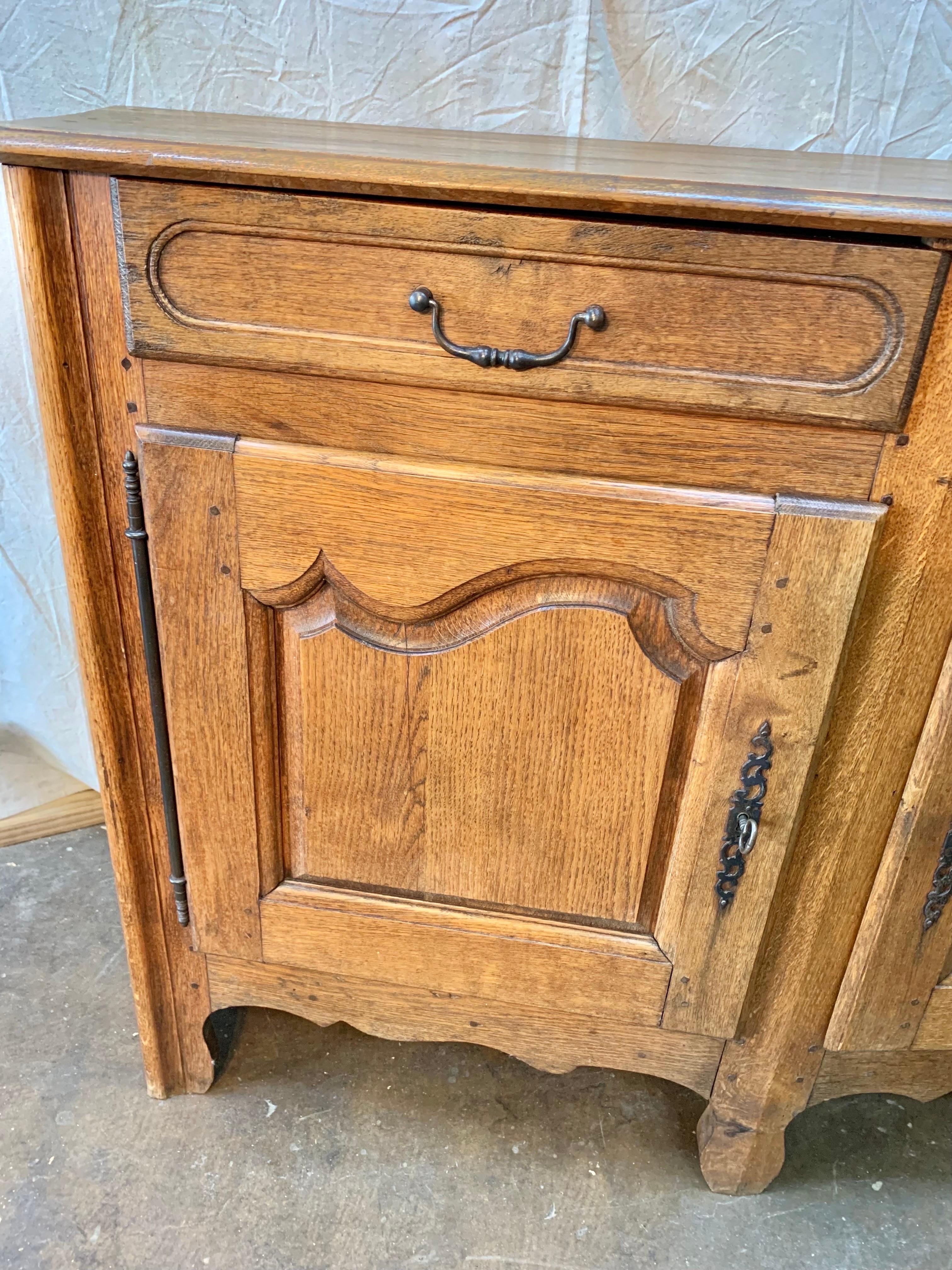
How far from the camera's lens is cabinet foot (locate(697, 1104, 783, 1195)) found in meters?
0.99

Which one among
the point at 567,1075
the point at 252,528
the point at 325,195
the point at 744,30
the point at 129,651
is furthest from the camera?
the point at 567,1075

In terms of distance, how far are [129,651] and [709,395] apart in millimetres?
528

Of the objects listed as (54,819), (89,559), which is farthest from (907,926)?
(54,819)

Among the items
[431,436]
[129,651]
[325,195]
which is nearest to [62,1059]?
[129,651]

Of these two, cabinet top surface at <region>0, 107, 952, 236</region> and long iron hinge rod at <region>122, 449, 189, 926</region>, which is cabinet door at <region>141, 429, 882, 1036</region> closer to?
long iron hinge rod at <region>122, 449, 189, 926</region>

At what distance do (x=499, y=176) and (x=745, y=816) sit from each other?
1.69 ft

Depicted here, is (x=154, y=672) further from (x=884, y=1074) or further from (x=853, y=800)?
(x=884, y=1074)

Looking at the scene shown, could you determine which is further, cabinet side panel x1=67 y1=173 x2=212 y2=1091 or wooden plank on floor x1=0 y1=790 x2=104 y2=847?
wooden plank on floor x1=0 y1=790 x2=104 y2=847

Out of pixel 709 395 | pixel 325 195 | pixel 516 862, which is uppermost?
pixel 325 195

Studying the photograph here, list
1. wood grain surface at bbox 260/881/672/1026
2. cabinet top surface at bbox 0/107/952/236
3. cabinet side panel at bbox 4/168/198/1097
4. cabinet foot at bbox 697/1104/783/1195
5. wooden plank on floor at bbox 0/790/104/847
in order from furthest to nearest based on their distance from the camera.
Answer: wooden plank on floor at bbox 0/790/104/847 → cabinet foot at bbox 697/1104/783/1195 → wood grain surface at bbox 260/881/672/1026 → cabinet side panel at bbox 4/168/198/1097 → cabinet top surface at bbox 0/107/952/236

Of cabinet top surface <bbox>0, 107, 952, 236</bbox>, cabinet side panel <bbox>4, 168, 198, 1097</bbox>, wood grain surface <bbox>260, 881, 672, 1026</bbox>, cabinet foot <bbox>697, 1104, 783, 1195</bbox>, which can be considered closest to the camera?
cabinet top surface <bbox>0, 107, 952, 236</bbox>

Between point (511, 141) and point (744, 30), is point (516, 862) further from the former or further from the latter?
point (744, 30)

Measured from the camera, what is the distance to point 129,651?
2.79 ft

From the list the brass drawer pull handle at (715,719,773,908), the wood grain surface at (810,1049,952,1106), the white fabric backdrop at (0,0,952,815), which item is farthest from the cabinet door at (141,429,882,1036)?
the white fabric backdrop at (0,0,952,815)
